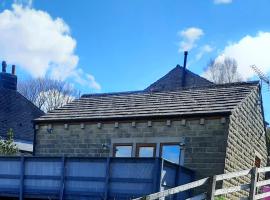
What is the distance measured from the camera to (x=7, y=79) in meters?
32.6

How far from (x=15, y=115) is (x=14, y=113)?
0.15 metres

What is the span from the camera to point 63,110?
19.8m

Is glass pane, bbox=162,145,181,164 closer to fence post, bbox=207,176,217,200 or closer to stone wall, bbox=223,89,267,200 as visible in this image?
stone wall, bbox=223,89,267,200

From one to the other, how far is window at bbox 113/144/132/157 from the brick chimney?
57.0 feet

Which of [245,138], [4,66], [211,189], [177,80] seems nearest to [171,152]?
[245,138]

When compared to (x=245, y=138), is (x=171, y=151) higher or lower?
lower

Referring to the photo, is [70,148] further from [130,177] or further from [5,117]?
[5,117]

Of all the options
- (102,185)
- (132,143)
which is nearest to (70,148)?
(132,143)

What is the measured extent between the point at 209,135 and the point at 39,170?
5653 millimetres

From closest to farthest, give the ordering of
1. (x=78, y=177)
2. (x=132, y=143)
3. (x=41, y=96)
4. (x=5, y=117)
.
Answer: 1. (x=78, y=177)
2. (x=132, y=143)
3. (x=5, y=117)
4. (x=41, y=96)

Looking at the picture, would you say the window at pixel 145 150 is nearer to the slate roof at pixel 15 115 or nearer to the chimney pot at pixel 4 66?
the slate roof at pixel 15 115

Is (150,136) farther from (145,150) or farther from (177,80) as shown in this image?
(177,80)

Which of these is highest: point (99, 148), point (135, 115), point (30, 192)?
point (135, 115)

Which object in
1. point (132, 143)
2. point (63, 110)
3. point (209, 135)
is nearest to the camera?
point (209, 135)
